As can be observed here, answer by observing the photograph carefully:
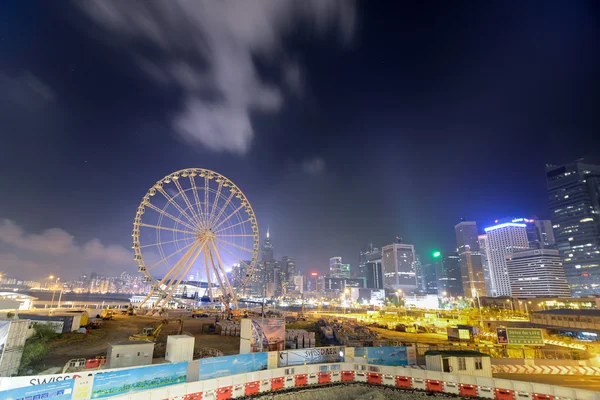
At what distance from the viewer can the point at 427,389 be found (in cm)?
1720

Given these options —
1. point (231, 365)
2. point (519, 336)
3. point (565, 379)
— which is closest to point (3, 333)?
point (231, 365)

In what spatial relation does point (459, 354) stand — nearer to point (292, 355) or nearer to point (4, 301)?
point (292, 355)

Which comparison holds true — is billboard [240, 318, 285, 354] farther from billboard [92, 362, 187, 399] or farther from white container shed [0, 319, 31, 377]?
white container shed [0, 319, 31, 377]

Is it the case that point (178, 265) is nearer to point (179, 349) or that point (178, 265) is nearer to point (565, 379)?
point (179, 349)

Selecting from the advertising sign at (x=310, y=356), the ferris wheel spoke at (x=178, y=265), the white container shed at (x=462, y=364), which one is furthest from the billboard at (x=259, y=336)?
the ferris wheel spoke at (x=178, y=265)

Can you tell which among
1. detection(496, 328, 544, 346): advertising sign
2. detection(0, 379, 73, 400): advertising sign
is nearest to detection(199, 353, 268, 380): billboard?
detection(0, 379, 73, 400): advertising sign

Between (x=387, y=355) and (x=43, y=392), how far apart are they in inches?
749

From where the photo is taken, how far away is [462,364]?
18375 mm

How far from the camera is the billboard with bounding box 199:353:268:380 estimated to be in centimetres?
1650

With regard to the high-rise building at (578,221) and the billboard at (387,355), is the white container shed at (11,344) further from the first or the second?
the high-rise building at (578,221)

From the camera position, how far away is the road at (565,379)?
63.2 ft

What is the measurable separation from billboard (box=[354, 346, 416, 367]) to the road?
6793mm

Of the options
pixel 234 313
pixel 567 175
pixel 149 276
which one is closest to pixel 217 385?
pixel 149 276

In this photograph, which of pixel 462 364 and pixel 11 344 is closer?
pixel 11 344
